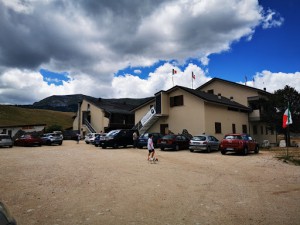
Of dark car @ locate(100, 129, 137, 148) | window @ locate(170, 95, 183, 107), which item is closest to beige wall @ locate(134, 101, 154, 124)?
window @ locate(170, 95, 183, 107)

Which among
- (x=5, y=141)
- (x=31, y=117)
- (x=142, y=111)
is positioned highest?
(x=31, y=117)

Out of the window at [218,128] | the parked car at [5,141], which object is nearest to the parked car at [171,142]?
the window at [218,128]

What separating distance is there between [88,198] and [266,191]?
203 inches

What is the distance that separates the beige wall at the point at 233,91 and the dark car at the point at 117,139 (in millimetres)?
18950

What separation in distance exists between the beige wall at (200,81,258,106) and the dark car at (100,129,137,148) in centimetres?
1895

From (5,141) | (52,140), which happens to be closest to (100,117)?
(52,140)

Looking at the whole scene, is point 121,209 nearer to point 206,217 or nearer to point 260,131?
point 206,217

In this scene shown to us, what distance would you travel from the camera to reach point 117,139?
1005 inches

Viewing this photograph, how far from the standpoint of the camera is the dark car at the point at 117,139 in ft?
82.9

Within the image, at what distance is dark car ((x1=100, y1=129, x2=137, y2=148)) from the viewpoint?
25281mm

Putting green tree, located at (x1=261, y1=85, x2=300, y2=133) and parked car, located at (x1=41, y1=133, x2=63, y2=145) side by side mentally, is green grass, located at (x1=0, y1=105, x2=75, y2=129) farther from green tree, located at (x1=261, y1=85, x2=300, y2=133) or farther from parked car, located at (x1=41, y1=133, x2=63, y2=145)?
green tree, located at (x1=261, y1=85, x2=300, y2=133)

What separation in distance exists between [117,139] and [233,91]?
21.2 metres

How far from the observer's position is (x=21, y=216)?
17.7 ft

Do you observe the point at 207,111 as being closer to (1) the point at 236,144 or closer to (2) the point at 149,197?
(1) the point at 236,144
